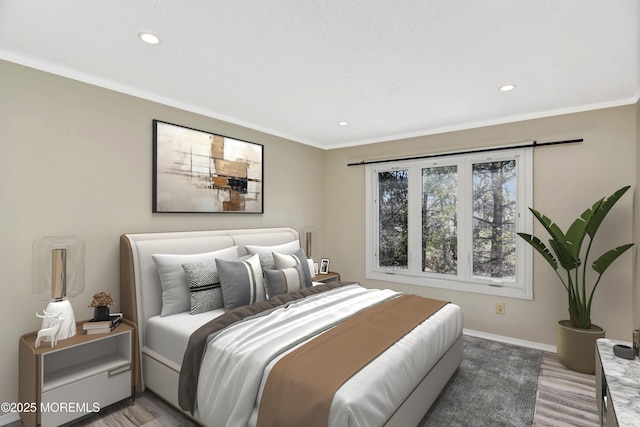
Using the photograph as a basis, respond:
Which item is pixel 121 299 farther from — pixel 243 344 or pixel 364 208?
pixel 364 208

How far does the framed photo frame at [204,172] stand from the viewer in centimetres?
310

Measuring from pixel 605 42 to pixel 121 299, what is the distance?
400 centimetres

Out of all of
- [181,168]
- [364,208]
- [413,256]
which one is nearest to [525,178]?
[413,256]

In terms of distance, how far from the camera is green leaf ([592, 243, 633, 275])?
9.33 feet

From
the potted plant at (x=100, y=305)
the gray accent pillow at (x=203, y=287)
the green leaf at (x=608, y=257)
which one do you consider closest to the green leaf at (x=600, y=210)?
the green leaf at (x=608, y=257)

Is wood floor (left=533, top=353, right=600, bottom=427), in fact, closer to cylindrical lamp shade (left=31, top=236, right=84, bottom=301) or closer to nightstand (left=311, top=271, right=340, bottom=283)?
nightstand (left=311, top=271, right=340, bottom=283)

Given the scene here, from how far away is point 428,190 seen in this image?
14.2 feet

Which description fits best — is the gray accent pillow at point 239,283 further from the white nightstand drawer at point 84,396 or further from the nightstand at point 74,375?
the white nightstand drawer at point 84,396

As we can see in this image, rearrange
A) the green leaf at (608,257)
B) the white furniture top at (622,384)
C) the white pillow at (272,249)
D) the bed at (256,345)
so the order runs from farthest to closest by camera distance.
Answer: the white pillow at (272,249) < the green leaf at (608,257) < the bed at (256,345) < the white furniture top at (622,384)

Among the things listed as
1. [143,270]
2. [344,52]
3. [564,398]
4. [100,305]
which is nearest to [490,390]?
[564,398]

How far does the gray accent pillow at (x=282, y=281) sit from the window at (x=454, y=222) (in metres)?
1.92

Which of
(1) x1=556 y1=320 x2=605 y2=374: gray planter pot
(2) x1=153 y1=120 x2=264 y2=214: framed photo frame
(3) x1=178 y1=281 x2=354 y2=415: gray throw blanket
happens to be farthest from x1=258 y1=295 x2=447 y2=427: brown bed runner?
(2) x1=153 y1=120 x2=264 y2=214: framed photo frame

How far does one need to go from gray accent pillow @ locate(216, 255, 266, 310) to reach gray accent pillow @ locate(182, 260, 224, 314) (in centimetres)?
7

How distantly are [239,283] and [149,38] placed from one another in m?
1.86
